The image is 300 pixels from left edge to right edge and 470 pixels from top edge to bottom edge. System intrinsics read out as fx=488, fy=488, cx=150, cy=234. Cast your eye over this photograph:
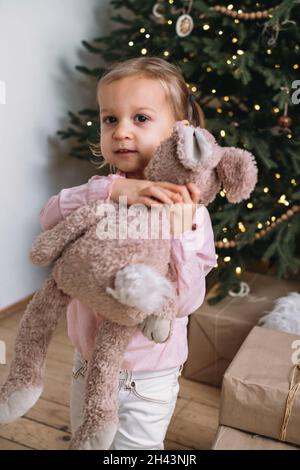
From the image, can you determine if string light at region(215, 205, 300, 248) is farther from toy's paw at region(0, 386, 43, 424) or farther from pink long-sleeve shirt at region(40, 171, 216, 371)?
toy's paw at region(0, 386, 43, 424)

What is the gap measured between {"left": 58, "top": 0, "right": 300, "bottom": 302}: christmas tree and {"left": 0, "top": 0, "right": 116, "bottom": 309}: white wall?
40cm

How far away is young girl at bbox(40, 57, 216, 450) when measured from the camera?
29.7 inches

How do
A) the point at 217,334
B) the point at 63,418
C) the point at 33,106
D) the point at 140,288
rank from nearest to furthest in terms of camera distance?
the point at 140,288 < the point at 63,418 < the point at 217,334 < the point at 33,106

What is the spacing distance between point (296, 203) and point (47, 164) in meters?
1.08

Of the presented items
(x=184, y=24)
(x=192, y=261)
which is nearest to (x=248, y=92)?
(x=184, y=24)

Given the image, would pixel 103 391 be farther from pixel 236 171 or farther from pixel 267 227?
pixel 267 227

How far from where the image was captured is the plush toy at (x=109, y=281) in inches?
25.7

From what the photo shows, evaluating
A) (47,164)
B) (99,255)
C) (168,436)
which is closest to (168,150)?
(99,255)

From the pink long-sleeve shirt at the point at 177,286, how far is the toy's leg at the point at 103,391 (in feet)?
0.14

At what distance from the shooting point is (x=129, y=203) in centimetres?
72

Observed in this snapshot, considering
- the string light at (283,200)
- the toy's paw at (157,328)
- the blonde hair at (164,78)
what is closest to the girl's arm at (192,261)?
the toy's paw at (157,328)

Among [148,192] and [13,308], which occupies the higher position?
[148,192]

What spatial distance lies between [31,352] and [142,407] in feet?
0.86

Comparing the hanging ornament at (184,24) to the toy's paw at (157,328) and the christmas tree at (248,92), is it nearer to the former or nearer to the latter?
the christmas tree at (248,92)
